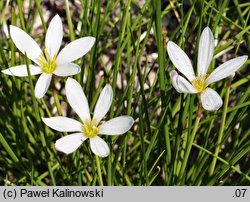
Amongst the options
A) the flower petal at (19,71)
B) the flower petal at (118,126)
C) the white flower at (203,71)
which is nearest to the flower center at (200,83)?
the white flower at (203,71)

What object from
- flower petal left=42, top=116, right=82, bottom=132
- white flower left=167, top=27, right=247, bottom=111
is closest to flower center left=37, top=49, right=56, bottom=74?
flower petal left=42, top=116, right=82, bottom=132

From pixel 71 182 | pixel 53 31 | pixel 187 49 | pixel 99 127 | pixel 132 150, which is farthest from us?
pixel 187 49

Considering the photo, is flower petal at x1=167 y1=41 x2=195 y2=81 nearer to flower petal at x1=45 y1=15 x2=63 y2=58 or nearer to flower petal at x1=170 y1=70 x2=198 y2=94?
flower petal at x1=170 y1=70 x2=198 y2=94

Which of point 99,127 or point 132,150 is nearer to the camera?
point 99,127

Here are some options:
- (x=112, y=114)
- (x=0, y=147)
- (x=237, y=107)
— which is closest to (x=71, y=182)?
(x=112, y=114)

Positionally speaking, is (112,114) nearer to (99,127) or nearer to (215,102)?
(99,127)
